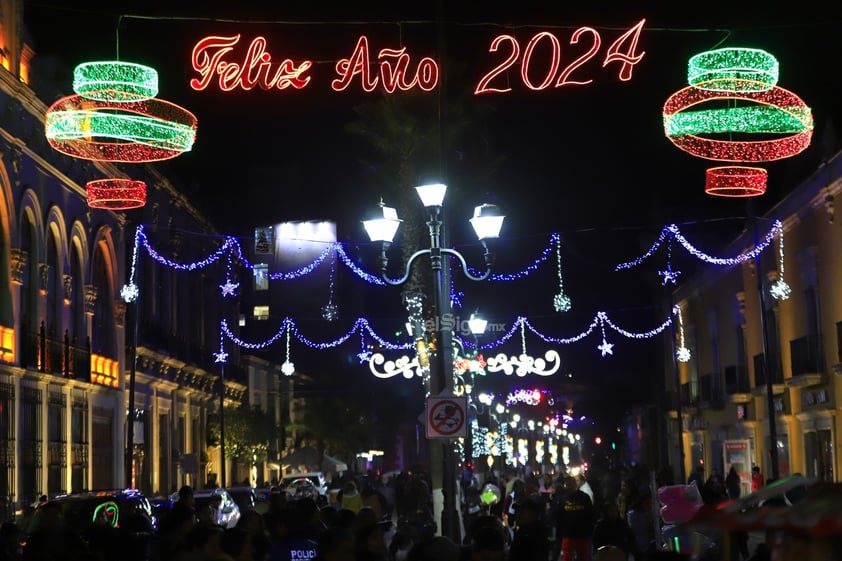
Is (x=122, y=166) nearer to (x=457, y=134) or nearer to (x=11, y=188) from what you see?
(x=11, y=188)

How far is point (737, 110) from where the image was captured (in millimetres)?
21906

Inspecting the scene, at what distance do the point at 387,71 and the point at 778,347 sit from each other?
22.9m

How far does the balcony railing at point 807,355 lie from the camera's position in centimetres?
3556

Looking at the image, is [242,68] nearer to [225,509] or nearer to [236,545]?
[225,509]

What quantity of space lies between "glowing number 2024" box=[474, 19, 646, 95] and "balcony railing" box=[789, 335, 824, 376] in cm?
1765

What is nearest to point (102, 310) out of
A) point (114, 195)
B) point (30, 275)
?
point (114, 195)

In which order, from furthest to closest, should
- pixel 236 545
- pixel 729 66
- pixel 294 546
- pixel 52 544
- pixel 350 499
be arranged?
pixel 350 499, pixel 729 66, pixel 52 544, pixel 294 546, pixel 236 545

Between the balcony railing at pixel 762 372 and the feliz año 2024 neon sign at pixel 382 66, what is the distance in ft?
72.8

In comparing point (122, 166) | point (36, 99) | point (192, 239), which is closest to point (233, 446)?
point (192, 239)

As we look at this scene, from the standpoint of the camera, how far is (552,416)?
4355 inches

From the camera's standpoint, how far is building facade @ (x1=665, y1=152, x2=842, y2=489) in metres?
34.1

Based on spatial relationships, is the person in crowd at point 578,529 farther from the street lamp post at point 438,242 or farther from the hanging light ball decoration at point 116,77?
the hanging light ball decoration at point 116,77

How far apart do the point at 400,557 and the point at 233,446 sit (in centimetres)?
4695

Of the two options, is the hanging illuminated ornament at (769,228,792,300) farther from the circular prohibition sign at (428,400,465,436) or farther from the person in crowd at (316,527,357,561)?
the person in crowd at (316,527,357,561)
